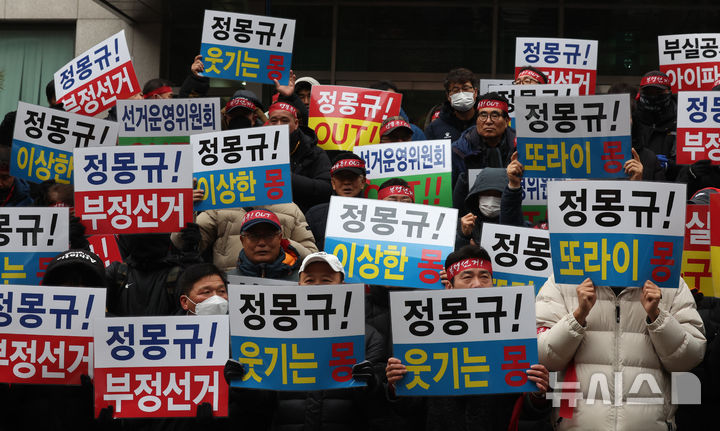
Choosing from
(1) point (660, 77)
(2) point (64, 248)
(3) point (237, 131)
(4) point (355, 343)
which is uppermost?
(1) point (660, 77)

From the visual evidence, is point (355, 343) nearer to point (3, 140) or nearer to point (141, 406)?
point (141, 406)

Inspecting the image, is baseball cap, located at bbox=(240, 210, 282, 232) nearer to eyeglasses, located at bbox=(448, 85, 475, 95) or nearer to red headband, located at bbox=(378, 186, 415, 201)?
red headband, located at bbox=(378, 186, 415, 201)

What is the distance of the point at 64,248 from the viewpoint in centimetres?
748

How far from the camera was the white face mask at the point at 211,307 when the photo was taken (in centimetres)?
666

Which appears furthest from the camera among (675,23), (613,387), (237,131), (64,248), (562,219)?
(675,23)

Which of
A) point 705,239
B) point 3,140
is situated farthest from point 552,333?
point 3,140

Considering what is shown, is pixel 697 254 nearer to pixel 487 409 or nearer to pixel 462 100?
pixel 487 409

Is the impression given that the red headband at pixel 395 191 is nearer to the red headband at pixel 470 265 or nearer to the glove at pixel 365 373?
the red headband at pixel 470 265

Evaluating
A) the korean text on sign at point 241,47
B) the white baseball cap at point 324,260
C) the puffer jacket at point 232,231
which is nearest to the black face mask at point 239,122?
the korean text on sign at point 241,47

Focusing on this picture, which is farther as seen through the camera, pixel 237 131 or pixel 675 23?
pixel 675 23

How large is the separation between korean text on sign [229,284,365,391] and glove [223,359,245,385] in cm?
3

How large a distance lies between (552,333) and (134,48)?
→ 441 inches

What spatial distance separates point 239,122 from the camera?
9547 millimetres

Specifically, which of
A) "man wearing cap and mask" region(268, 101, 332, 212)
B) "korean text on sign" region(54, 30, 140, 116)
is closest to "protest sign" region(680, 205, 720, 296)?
"man wearing cap and mask" region(268, 101, 332, 212)
